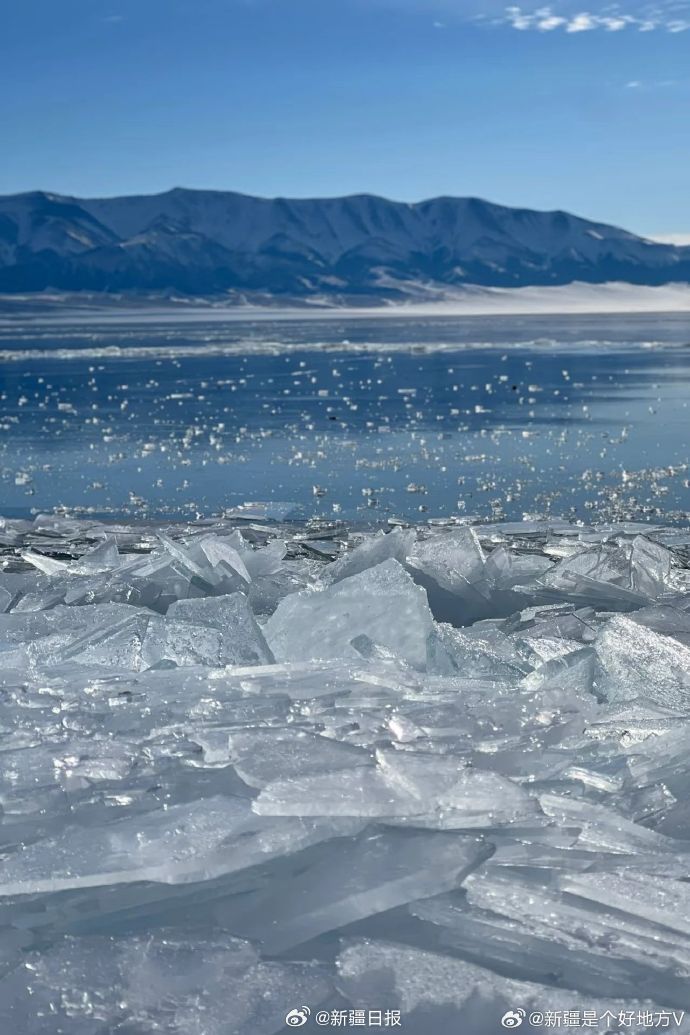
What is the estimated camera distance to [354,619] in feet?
11.1

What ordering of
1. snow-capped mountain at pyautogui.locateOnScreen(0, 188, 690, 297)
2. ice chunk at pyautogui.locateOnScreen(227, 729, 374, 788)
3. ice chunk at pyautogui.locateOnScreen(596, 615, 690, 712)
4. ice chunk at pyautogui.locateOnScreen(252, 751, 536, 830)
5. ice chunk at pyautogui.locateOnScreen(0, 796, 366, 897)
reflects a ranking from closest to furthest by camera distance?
1. ice chunk at pyautogui.locateOnScreen(0, 796, 366, 897)
2. ice chunk at pyautogui.locateOnScreen(252, 751, 536, 830)
3. ice chunk at pyautogui.locateOnScreen(227, 729, 374, 788)
4. ice chunk at pyautogui.locateOnScreen(596, 615, 690, 712)
5. snow-capped mountain at pyautogui.locateOnScreen(0, 188, 690, 297)

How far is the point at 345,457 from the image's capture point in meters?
10.9

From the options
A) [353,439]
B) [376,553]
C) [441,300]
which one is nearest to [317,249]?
[441,300]

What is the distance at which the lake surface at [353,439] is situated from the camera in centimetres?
884

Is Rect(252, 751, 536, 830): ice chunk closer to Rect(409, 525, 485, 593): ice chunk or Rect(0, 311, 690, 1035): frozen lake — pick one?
Rect(0, 311, 690, 1035): frozen lake

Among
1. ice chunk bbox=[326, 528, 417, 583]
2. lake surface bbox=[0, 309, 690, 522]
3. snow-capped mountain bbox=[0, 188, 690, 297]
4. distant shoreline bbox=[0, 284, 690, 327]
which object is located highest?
snow-capped mountain bbox=[0, 188, 690, 297]

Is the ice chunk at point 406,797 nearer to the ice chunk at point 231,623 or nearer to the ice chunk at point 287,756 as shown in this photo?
the ice chunk at point 287,756

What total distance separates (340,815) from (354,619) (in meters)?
1.18

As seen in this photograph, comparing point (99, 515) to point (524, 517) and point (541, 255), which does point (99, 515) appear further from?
point (541, 255)

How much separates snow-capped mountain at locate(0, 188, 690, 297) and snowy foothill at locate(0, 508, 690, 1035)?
142652mm

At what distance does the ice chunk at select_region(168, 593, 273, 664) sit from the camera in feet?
10.7

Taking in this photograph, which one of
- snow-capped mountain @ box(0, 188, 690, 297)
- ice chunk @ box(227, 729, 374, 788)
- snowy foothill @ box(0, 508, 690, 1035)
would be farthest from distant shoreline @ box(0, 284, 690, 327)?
ice chunk @ box(227, 729, 374, 788)

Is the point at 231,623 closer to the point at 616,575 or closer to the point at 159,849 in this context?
the point at 159,849

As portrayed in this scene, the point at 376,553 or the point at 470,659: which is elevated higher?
the point at 376,553
